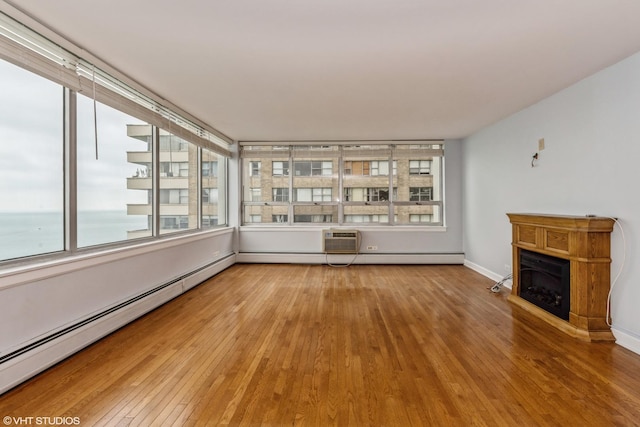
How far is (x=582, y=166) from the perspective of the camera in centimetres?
323

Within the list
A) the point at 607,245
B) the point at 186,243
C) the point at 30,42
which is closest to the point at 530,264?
the point at 607,245

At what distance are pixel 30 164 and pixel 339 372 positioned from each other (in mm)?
2795

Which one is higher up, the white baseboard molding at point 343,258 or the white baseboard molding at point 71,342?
the white baseboard molding at point 343,258

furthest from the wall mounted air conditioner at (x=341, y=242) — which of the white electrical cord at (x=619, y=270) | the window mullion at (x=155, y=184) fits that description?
the white electrical cord at (x=619, y=270)

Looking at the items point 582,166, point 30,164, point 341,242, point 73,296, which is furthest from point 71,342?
point 582,166

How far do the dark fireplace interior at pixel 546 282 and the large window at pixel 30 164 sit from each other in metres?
4.66

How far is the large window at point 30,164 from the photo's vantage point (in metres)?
2.20

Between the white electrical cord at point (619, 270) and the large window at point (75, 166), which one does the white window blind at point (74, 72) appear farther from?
the white electrical cord at point (619, 270)

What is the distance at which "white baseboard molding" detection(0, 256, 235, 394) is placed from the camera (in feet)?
6.80

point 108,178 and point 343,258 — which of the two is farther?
point 343,258

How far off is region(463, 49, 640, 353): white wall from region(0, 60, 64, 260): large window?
4853 mm

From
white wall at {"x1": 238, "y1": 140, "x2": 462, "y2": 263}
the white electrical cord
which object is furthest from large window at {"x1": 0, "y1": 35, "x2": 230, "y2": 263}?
the white electrical cord

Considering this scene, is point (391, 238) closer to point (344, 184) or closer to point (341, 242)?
point (341, 242)

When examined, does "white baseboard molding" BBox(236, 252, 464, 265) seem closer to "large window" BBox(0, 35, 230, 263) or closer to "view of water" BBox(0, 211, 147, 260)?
"large window" BBox(0, 35, 230, 263)
